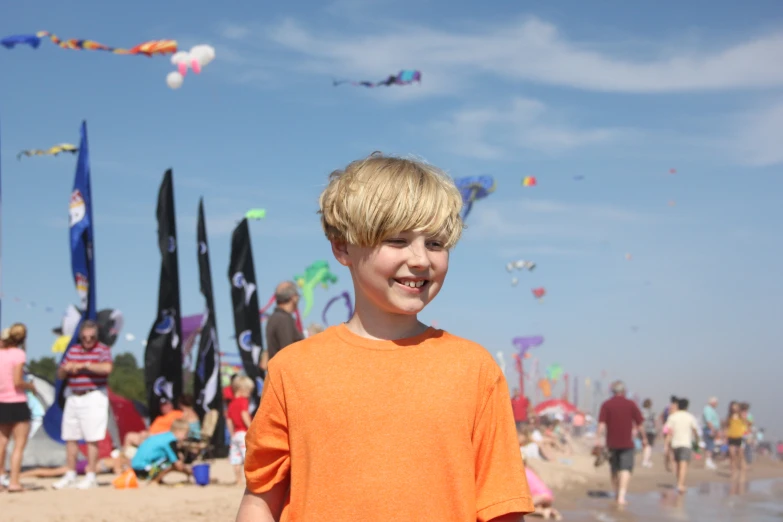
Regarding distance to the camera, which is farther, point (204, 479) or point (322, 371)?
point (204, 479)

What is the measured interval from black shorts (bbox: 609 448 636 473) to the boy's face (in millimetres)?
10941

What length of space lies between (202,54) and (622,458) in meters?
7.98

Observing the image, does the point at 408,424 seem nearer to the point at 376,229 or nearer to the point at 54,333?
the point at 376,229

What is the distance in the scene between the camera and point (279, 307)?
8367 mm

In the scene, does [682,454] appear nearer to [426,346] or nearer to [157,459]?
[157,459]

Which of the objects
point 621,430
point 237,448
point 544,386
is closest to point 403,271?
point 237,448

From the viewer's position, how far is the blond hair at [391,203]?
6.07ft

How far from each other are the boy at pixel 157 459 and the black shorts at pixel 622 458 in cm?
560

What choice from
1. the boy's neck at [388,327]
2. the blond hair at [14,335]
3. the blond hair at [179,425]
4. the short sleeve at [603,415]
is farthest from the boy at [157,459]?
the boy's neck at [388,327]

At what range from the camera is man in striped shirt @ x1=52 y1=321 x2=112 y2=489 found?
8.86 m

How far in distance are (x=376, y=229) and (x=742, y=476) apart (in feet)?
65.3

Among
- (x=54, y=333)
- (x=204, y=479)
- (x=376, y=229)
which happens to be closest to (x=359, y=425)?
(x=376, y=229)

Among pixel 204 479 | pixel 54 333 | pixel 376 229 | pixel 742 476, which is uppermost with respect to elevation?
pixel 376 229

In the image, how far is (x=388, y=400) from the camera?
1786 mm
